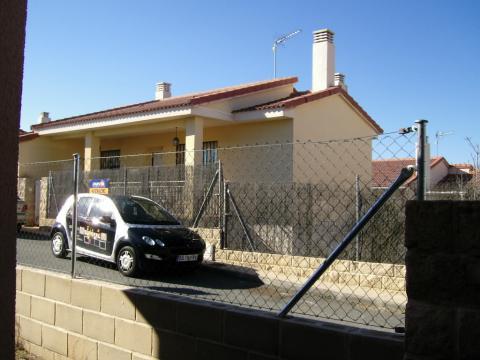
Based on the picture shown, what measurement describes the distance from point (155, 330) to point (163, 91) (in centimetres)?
1935

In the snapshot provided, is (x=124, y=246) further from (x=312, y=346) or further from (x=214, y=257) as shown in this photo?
(x=312, y=346)

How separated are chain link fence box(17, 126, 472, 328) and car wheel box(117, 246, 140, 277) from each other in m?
0.18

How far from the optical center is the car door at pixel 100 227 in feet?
32.3

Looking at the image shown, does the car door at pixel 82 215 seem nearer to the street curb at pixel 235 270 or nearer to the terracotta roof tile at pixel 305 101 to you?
the street curb at pixel 235 270

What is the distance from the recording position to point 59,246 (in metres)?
11.3

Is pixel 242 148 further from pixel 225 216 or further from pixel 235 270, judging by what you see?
pixel 235 270

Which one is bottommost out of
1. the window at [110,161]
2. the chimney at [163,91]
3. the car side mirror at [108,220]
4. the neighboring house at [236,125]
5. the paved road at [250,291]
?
the paved road at [250,291]

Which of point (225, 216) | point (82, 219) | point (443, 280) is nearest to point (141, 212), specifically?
point (82, 219)

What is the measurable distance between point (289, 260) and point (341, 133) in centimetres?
933

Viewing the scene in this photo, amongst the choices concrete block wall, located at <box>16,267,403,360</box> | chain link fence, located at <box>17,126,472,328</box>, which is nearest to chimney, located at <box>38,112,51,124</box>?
chain link fence, located at <box>17,126,472,328</box>

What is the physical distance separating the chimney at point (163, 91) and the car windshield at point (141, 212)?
12502mm

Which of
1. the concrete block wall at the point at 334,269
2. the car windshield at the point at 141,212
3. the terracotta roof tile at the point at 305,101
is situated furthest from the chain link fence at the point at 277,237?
the terracotta roof tile at the point at 305,101

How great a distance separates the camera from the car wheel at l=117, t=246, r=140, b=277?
9242mm

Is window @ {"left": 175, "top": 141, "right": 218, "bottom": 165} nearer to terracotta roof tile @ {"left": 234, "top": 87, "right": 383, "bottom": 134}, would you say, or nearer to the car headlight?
terracotta roof tile @ {"left": 234, "top": 87, "right": 383, "bottom": 134}
